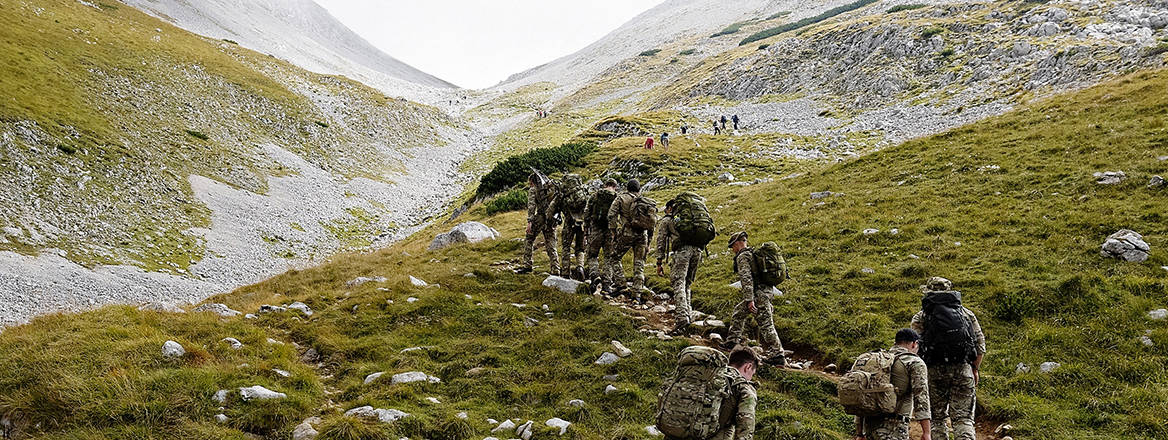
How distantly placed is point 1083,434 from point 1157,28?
190ft

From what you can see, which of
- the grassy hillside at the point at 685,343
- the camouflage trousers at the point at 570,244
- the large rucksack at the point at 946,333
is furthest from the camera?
the camouflage trousers at the point at 570,244

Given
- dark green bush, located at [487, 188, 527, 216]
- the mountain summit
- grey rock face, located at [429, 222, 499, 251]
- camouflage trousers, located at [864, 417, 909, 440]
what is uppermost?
the mountain summit

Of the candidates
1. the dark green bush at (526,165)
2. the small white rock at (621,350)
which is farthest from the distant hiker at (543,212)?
the dark green bush at (526,165)

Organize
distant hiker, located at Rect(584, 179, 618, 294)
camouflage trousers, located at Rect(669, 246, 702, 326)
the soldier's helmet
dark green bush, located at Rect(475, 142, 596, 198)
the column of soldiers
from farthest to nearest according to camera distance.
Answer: dark green bush, located at Rect(475, 142, 596, 198) → distant hiker, located at Rect(584, 179, 618, 294) → camouflage trousers, located at Rect(669, 246, 702, 326) → the soldier's helmet → the column of soldiers

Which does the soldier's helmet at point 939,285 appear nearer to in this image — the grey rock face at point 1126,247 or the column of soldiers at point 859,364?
the column of soldiers at point 859,364

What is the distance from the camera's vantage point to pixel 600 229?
15.2 m

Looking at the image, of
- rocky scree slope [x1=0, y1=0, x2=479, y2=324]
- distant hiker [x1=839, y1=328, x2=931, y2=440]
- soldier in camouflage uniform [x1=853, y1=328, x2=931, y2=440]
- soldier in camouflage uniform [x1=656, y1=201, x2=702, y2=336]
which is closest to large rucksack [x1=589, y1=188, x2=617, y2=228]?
soldier in camouflage uniform [x1=656, y1=201, x2=702, y2=336]

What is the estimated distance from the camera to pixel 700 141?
46594 mm

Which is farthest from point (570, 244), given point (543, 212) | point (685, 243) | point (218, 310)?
point (218, 310)

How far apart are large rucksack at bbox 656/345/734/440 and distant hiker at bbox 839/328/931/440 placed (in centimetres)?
199

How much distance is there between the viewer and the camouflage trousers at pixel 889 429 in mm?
6723

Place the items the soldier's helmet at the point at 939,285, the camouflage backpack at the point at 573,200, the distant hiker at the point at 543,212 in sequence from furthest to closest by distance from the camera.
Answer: the distant hiker at the point at 543,212 < the camouflage backpack at the point at 573,200 < the soldier's helmet at the point at 939,285

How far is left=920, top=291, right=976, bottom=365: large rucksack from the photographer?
735 cm

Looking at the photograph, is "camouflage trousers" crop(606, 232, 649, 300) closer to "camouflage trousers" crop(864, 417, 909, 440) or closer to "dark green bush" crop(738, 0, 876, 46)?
"camouflage trousers" crop(864, 417, 909, 440)
